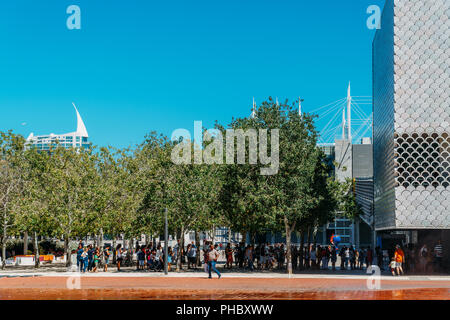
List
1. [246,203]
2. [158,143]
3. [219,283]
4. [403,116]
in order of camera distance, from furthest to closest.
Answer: [158,143] < [246,203] < [403,116] < [219,283]

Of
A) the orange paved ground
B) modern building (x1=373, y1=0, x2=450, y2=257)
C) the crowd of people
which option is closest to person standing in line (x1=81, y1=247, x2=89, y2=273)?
the crowd of people

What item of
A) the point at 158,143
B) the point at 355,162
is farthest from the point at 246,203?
the point at 355,162

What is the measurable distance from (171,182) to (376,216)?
1268cm

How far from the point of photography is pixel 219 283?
75.3 feet

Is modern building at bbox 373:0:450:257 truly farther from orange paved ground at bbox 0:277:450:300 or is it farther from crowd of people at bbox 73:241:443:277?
orange paved ground at bbox 0:277:450:300

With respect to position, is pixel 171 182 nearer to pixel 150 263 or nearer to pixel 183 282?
pixel 150 263

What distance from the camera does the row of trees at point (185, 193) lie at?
30.2 metres

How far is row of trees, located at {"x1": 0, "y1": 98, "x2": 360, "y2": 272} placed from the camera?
30172mm

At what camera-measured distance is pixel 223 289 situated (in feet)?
66.8

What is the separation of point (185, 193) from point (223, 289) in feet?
36.7

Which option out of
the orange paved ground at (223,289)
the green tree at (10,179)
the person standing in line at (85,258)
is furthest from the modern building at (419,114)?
the green tree at (10,179)

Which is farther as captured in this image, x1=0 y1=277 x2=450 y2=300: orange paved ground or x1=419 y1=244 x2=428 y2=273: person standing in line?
x1=419 y1=244 x2=428 y2=273: person standing in line

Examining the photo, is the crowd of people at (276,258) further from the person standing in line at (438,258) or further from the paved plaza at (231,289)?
the paved plaza at (231,289)

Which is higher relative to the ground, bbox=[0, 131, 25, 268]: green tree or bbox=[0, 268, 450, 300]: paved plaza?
bbox=[0, 131, 25, 268]: green tree
